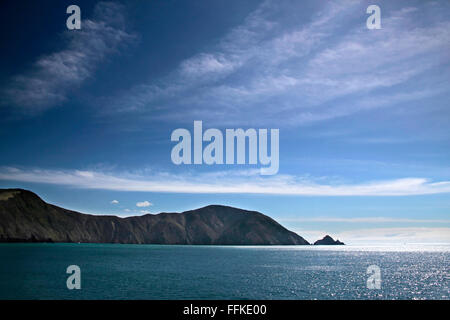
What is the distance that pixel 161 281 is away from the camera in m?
69.1

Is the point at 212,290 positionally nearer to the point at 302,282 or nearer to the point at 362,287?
the point at 302,282

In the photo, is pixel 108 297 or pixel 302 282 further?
pixel 302 282

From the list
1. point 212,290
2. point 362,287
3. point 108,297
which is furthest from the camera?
point 362,287
